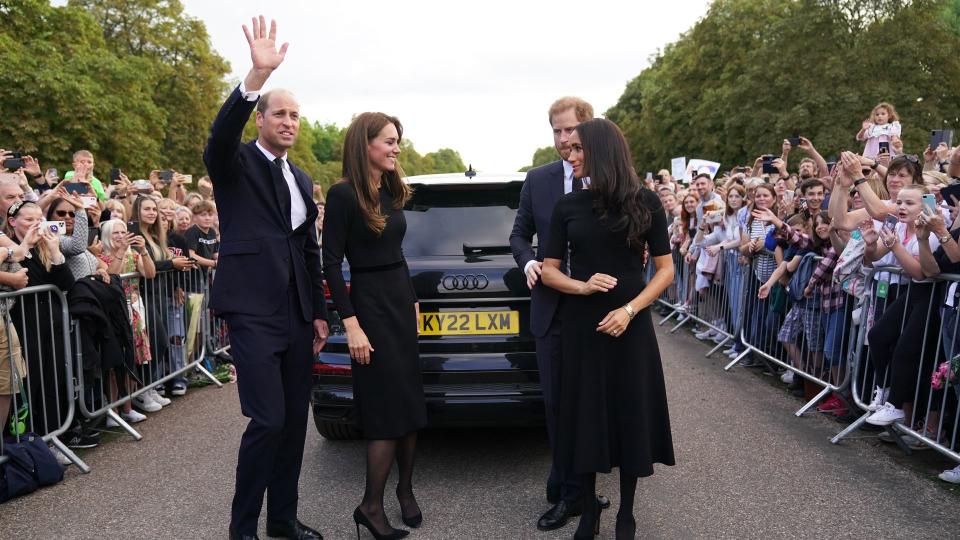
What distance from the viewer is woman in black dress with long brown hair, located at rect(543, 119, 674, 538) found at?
3818mm

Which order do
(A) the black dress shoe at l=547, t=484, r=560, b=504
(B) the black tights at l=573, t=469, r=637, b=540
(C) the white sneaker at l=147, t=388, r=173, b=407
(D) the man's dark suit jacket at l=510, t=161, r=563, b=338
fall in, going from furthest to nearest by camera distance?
(C) the white sneaker at l=147, t=388, r=173, b=407
(A) the black dress shoe at l=547, t=484, r=560, b=504
(D) the man's dark suit jacket at l=510, t=161, r=563, b=338
(B) the black tights at l=573, t=469, r=637, b=540

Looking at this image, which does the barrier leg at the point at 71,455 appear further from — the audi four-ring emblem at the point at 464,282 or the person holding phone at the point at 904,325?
the person holding phone at the point at 904,325

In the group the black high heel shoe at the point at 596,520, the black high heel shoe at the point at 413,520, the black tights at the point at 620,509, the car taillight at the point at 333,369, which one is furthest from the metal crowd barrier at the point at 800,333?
the car taillight at the point at 333,369

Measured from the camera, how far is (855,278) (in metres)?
6.51

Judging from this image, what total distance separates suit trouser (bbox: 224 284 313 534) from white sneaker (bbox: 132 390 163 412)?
3641 millimetres

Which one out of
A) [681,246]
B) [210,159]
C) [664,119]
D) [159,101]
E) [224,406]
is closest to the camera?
→ [210,159]

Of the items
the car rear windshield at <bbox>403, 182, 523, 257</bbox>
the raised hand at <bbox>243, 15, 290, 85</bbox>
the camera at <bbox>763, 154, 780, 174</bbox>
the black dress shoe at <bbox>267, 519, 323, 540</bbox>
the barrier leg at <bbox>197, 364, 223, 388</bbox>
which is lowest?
the barrier leg at <bbox>197, 364, 223, 388</bbox>

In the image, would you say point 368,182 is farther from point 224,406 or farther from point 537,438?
point 224,406

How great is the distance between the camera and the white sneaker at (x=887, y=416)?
18.8 feet

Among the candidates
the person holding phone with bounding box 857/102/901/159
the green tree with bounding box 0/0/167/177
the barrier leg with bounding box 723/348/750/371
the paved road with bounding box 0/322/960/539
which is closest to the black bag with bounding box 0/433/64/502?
the paved road with bounding box 0/322/960/539

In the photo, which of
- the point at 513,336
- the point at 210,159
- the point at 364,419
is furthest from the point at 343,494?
the point at 210,159

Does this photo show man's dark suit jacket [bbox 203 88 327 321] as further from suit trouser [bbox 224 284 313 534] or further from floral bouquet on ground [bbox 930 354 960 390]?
floral bouquet on ground [bbox 930 354 960 390]

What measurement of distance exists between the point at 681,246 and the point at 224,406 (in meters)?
7.52

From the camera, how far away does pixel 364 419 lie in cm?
416
